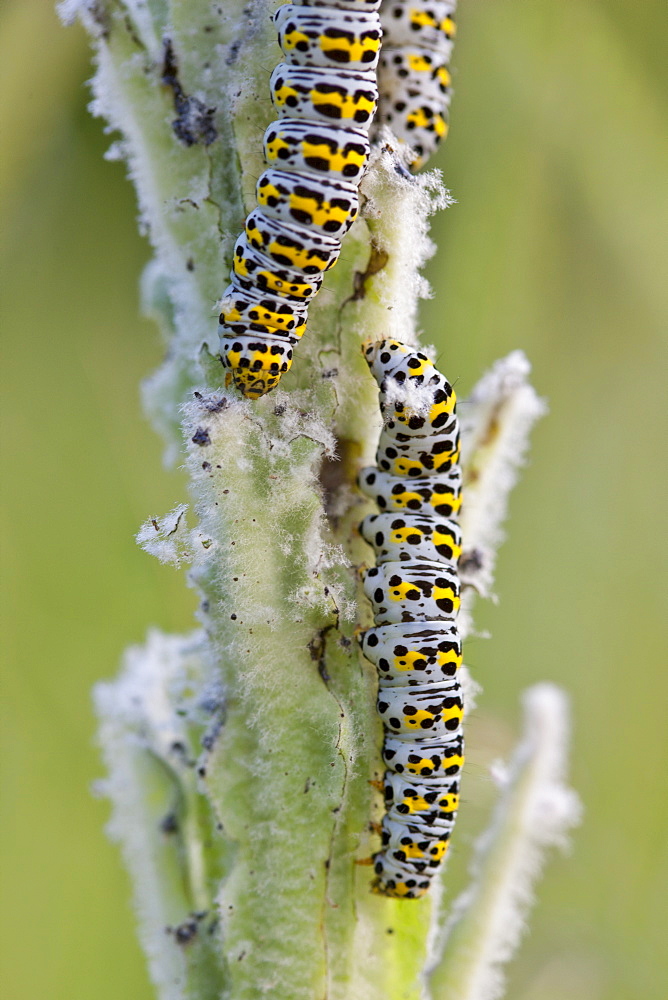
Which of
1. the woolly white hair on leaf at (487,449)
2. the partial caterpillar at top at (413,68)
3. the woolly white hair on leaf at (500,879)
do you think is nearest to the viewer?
the woolly white hair on leaf at (500,879)

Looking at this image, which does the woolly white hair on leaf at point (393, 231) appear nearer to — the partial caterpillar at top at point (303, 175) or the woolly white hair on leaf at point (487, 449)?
the partial caterpillar at top at point (303, 175)

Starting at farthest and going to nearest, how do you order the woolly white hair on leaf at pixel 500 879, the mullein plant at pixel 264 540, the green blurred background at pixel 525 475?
the green blurred background at pixel 525 475, the woolly white hair on leaf at pixel 500 879, the mullein plant at pixel 264 540

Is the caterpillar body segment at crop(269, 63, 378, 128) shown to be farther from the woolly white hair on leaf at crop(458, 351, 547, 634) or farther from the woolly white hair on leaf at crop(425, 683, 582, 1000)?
the woolly white hair on leaf at crop(425, 683, 582, 1000)

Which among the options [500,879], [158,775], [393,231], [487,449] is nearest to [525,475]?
[487,449]

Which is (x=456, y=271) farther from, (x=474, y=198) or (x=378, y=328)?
(x=378, y=328)

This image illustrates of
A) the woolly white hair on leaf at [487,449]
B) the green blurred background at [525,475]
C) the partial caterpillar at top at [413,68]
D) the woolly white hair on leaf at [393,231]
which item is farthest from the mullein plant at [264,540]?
the green blurred background at [525,475]

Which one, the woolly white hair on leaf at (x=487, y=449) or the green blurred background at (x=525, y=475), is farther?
the green blurred background at (x=525, y=475)

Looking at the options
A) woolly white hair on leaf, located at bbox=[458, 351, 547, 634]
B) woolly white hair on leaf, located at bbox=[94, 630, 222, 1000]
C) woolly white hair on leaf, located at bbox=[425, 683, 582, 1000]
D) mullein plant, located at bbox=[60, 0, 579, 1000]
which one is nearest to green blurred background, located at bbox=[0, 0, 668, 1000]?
woolly white hair on leaf, located at bbox=[425, 683, 582, 1000]
